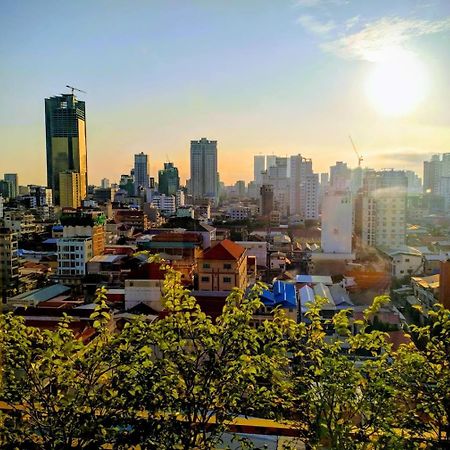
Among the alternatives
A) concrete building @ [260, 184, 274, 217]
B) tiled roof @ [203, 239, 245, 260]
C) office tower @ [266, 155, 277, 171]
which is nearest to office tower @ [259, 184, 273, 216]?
concrete building @ [260, 184, 274, 217]

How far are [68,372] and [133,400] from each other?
0.18m

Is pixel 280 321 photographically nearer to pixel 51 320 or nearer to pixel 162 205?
pixel 51 320

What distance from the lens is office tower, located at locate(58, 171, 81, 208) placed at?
15645mm

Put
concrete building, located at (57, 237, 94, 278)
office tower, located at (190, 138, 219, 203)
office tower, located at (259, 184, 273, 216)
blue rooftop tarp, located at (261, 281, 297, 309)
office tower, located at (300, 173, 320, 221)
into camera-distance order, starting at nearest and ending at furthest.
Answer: blue rooftop tarp, located at (261, 281, 297, 309) < concrete building, located at (57, 237, 94, 278) < office tower, located at (190, 138, 219, 203) < office tower, located at (259, 184, 273, 216) < office tower, located at (300, 173, 320, 221)

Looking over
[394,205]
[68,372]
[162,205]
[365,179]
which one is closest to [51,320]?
[68,372]

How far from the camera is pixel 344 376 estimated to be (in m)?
1.00

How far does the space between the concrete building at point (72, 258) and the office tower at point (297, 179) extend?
1244 cm

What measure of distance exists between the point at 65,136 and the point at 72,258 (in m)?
5.78

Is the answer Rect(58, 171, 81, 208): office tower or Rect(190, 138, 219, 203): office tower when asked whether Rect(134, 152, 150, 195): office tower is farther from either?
Rect(58, 171, 81, 208): office tower

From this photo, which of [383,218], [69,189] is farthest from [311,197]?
[69,189]

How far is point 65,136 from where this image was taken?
40.6 feet

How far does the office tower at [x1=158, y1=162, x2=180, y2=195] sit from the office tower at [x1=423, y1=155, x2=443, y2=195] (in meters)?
13.0

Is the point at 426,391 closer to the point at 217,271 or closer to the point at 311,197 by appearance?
the point at 217,271

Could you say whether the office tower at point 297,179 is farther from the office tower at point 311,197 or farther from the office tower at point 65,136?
the office tower at point 65,136
